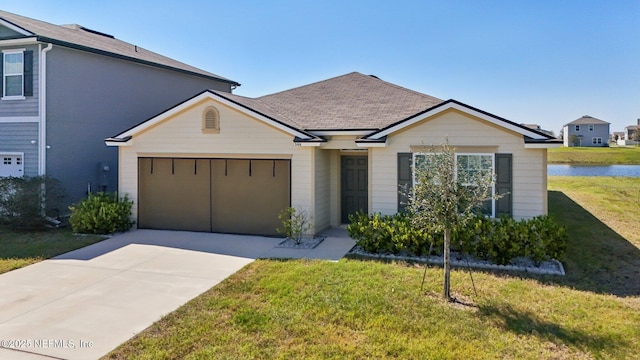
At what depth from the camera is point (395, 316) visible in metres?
5.77

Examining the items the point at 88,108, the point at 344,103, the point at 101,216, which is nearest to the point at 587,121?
the point at 344,103

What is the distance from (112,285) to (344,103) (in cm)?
887

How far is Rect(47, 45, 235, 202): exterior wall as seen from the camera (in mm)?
12930

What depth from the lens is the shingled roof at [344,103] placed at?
11.6m

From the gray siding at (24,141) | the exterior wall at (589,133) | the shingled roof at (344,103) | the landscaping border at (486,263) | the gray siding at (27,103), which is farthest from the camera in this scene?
the exterior wall at (589,133)

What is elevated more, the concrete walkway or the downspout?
the downspout

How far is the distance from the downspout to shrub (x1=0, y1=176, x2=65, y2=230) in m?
0.64

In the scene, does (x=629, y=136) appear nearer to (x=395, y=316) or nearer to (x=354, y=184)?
(x=354, y=184)

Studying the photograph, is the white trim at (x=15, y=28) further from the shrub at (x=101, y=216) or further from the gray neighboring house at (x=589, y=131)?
the gray neighboring house at (x=589, y=131)

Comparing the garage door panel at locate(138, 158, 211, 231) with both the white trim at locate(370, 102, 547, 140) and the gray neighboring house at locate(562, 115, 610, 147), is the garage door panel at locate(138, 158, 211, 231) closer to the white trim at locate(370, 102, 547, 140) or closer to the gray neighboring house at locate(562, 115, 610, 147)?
the white trim at locate(370, 102, 547, 140)

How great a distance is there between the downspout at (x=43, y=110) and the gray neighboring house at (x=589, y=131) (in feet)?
247

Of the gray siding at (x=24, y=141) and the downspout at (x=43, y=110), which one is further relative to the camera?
the gray siding at (x=24, y=141)

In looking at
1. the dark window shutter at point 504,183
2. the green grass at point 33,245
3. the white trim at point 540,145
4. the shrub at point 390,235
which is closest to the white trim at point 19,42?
the green grass at point 33,245

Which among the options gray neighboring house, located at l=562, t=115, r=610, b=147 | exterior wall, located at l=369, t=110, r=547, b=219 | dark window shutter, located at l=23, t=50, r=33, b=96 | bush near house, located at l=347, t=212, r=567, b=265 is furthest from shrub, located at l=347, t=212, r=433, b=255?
gray neighboring house, located at l=562, t=115, r=610, b=147
